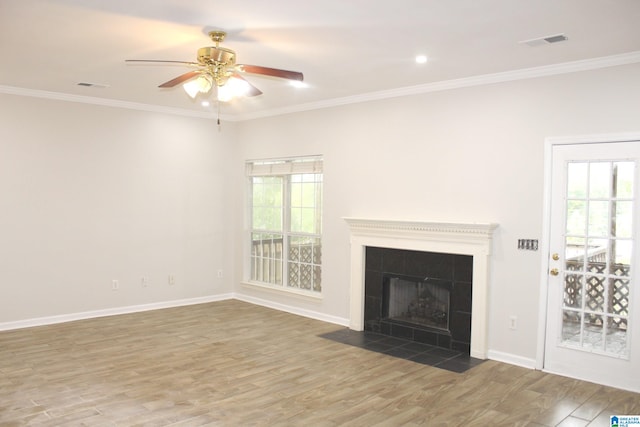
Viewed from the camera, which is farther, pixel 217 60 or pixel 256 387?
pixel 256 387

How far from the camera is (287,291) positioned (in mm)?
6742

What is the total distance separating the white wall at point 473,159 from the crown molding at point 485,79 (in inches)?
2.1

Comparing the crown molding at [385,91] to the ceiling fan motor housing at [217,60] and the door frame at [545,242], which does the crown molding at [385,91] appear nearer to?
the door frame at [545,242]

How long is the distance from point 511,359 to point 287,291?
119 inches

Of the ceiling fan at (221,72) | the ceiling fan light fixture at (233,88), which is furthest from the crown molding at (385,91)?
the ceiling fan light fixture at (233,88)

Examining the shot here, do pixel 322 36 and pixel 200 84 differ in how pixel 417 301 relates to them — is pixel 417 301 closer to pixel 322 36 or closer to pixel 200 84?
pixel 322 36

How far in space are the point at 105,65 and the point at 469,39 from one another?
3166 millimetres

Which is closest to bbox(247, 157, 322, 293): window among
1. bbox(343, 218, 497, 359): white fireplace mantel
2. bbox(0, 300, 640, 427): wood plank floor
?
bbox(343, 218, 497, 359): white fireplace mantel

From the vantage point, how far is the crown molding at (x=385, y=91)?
4.17 meters

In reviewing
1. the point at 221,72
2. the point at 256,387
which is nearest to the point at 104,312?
the point at 256,387

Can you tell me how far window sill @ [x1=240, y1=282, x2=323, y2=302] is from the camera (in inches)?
252

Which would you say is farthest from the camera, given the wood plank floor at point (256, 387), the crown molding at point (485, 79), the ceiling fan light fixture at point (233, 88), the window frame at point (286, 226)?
the window frame at point (286, 226)

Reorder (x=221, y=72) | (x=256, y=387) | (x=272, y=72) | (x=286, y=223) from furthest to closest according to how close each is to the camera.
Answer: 1. (x=286, y=223)
2. (x=256, y=387)
3. (x=221, y=72)
4. (x=272, y=72)

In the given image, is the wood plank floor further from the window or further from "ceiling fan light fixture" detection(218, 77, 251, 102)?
"ceiling fan light fixture" detection(218, 77, 251, 102)
